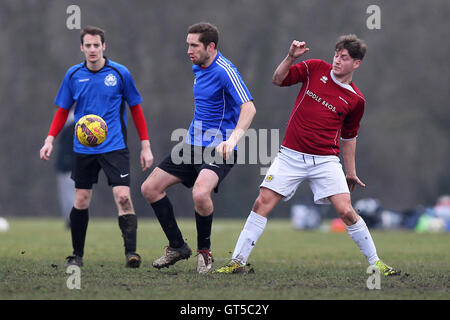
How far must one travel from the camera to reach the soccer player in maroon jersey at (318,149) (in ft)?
21.2

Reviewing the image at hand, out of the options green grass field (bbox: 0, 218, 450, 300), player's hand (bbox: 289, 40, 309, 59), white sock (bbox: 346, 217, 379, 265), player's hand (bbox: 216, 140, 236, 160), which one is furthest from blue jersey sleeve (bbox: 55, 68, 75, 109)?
white sock (bbox: 346, 217, 379, 265)

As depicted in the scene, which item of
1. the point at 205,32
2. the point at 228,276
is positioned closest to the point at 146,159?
the point at 205,32

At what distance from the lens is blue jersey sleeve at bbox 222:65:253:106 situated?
6.47 m

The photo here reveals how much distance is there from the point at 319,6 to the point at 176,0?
4.94 meters

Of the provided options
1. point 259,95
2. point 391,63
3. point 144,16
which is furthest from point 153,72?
point 391,63

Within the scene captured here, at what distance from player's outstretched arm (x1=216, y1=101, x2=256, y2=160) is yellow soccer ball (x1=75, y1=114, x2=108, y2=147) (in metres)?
1.45

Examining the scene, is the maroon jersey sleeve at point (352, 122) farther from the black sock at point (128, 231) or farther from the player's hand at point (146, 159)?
the black sock at point (128, 231)

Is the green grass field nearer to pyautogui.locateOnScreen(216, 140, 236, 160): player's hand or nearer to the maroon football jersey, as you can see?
pyautogui.locateOnScreen(216, 140, 236, 160): player's hand

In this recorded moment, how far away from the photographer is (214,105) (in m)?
6.66

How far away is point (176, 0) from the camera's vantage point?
25.6 m

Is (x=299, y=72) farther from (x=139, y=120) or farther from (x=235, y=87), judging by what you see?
(x=139, y=120)

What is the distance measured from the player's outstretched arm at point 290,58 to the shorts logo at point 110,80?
1684 mm

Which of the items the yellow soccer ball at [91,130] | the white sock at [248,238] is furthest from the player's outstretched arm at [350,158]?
the yellow soccer ball at [91,130]
